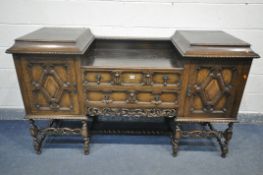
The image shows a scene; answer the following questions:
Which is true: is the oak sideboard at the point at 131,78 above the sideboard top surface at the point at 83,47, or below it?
below

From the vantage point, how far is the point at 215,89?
1.71m

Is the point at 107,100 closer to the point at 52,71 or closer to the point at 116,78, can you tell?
the point at 116,78

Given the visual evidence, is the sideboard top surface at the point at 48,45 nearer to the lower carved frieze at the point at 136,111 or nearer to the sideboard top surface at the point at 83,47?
the sideboard top surface at the point at 83,47

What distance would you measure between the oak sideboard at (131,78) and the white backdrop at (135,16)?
8.9 inches

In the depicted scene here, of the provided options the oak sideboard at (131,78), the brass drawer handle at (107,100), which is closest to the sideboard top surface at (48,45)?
the oak sideboard at (131,78)

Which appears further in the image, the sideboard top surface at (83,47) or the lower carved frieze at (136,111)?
the lower carved frieze at (136,111)

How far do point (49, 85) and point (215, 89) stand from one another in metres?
1.22

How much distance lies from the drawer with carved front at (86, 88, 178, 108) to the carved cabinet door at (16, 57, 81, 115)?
125 mm

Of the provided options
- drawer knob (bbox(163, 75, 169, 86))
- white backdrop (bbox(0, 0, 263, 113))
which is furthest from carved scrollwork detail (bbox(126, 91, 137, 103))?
white backdrop (bbox(0, 0, 263, 113))

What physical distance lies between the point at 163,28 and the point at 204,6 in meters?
0.40

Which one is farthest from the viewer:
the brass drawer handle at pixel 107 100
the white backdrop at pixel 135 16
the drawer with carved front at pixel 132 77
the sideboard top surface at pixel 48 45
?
the white backdrop at pixel 135 16

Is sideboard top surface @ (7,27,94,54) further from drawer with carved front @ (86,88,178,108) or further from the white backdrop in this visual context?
the white backdrop

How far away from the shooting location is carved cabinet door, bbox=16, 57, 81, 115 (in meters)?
1.63

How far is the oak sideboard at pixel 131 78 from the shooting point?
1588 mm
